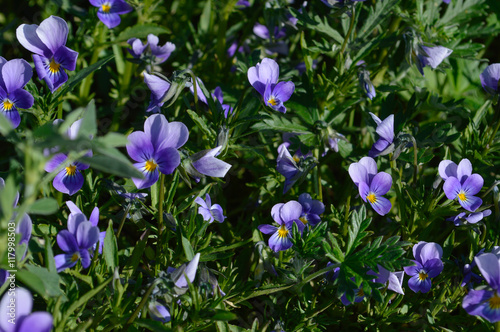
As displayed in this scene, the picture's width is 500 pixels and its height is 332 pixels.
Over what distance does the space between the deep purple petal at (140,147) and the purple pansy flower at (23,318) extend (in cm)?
52

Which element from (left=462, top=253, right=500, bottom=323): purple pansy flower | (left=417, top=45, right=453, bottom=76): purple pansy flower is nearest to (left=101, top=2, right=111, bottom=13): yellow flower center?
(left=417, top=45, right=453, bottom=76): purple pansy flower

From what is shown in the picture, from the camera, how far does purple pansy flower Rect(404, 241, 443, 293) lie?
5.74ft

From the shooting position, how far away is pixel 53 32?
174cm

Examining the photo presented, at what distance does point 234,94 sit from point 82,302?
4.56 ft

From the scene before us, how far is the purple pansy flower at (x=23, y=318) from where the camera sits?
45.3 inches

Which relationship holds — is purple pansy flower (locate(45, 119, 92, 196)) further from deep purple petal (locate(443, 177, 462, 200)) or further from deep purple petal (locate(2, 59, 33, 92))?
deep purple petal (locate(443, 177, 462, 200))

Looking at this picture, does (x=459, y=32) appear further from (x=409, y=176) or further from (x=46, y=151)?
(x=46, y=151)

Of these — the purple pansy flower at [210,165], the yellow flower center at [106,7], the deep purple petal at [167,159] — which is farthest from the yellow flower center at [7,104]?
the yellow flower center at [106,7]

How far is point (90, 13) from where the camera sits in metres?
2.45

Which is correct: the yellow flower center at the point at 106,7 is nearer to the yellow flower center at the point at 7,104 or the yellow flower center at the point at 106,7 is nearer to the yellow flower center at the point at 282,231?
the yellow flower center at the point at 7,104

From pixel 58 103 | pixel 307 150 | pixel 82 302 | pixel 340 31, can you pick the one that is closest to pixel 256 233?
pixel 307 150

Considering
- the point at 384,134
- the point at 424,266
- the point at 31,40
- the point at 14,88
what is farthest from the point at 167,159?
the point at 424,266

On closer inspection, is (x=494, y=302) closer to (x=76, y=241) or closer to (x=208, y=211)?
(x=208, y=211)

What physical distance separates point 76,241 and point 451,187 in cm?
129
